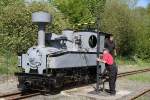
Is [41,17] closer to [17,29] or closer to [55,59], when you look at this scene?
[55,59]

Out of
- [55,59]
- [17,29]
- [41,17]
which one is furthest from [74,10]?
[55,59]

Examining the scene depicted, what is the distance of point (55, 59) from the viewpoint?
14.2 m

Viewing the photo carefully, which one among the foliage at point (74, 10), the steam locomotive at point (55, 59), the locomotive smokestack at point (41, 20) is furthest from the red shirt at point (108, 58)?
the foliage at point (74, 10)

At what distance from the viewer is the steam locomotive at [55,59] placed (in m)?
14.2

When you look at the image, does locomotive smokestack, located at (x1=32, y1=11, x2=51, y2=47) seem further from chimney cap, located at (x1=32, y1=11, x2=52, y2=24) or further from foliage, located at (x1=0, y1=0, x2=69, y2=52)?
foliage, located at (x1=0, y1=0, x2=69, y2=52)

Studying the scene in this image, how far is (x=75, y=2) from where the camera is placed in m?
46.6

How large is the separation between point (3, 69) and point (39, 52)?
649 centimetres

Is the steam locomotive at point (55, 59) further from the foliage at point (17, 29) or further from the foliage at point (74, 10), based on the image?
the foliage at point (74, 10)

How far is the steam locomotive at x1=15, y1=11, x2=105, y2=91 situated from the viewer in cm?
1423

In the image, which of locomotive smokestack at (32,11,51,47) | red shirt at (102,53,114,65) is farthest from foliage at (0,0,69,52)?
red shirt at (102,53,114,65)

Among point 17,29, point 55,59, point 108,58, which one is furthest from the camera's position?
point 17,29

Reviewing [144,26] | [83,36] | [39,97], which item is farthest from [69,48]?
[144,26]

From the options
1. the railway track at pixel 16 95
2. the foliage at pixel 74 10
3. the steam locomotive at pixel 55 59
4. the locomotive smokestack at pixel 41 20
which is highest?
the foliage at pixel 74 10

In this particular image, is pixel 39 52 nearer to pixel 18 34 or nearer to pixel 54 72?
pixel 54 72
